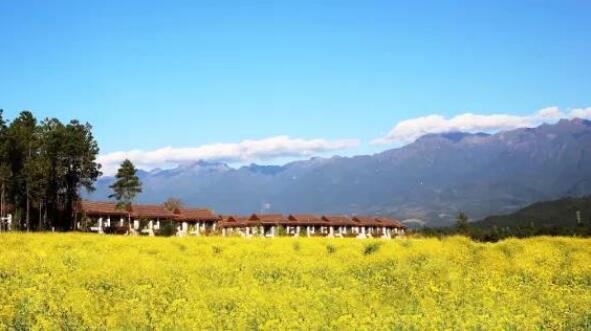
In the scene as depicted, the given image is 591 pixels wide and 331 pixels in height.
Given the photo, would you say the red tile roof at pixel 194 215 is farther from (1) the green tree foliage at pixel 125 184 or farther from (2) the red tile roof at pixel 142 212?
(1) the green tree foliage at pixel 125 184

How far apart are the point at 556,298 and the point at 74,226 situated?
274 feet

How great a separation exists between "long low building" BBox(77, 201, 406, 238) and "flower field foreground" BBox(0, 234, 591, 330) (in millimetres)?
53254

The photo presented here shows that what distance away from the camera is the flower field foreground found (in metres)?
13.9

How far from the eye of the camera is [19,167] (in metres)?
84.6

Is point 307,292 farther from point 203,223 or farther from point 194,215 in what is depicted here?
point 203,223

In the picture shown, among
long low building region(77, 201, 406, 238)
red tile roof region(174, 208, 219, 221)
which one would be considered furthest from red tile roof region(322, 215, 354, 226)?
red tile roof region(174, 208, 219, 221)

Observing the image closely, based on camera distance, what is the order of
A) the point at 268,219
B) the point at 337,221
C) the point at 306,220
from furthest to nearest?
the point at 337,221
the point at 306,220
the point at 268,219

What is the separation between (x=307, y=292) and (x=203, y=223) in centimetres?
10607

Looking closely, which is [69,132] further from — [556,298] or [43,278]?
[556,298]

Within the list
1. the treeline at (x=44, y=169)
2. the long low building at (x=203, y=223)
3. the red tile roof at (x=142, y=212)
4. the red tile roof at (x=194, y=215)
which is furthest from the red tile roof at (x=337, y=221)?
the treeline at (x=44, y=169)

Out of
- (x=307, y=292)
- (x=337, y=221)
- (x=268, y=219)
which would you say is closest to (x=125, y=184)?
(x=268, y=219)

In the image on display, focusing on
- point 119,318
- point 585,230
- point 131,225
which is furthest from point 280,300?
point 131,225

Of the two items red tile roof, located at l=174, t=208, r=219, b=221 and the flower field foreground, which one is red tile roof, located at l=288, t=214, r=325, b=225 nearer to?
red tile roof, located at l=174, t=208, r=219, b=221

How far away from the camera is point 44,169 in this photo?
80938 millimetres
